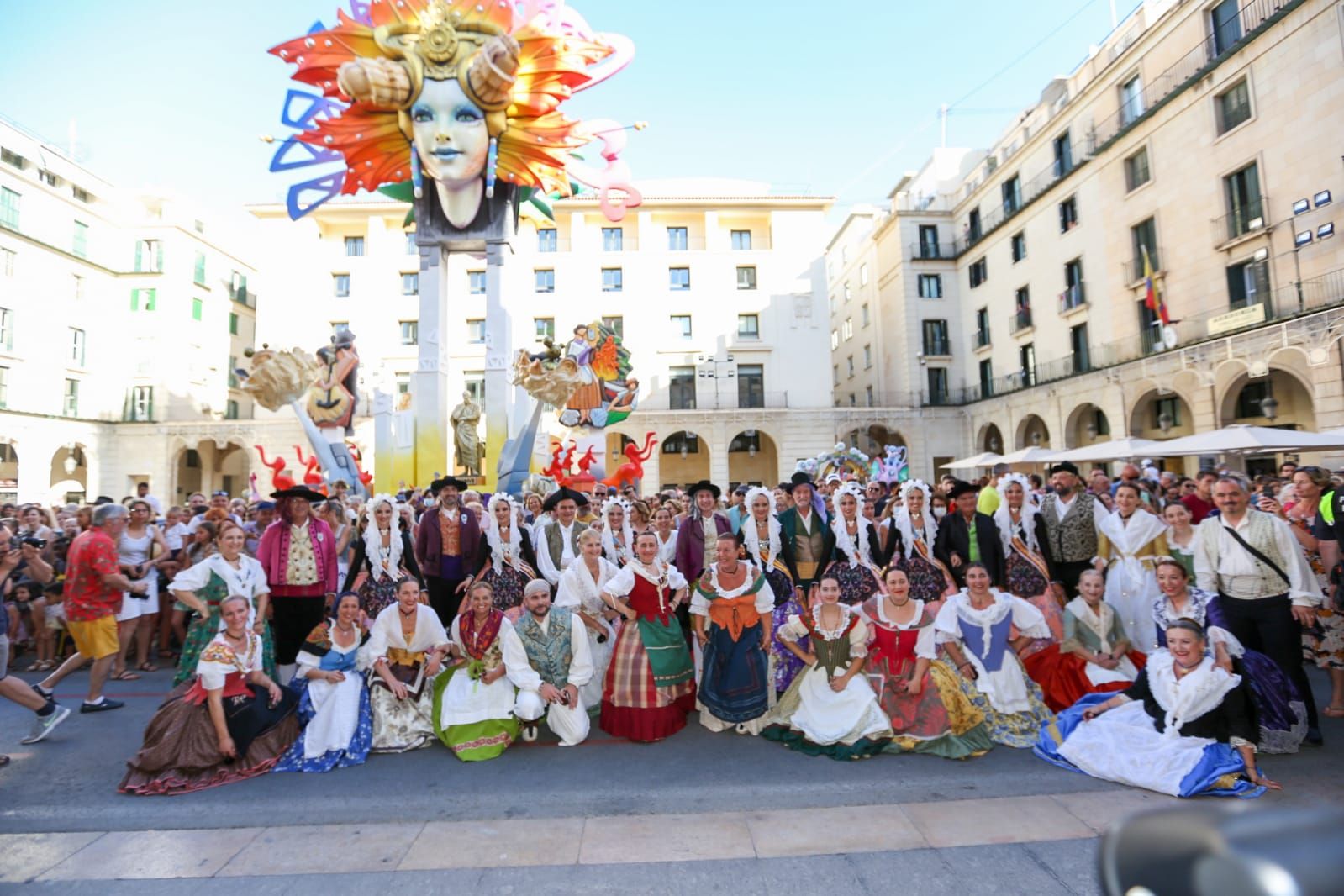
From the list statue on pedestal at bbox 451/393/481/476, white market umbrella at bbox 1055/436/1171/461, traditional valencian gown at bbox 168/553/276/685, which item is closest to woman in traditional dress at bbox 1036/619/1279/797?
traditional valencian gown at bbox 168/553/276/685

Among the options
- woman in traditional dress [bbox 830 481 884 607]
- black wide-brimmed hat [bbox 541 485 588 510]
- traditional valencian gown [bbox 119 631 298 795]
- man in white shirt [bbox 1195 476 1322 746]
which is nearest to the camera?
traditional valencian gown [bbox 119 631 298 795]

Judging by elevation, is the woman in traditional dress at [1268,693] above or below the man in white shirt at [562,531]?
below

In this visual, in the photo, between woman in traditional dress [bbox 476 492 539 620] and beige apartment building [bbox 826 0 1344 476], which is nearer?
woman in traditional dress [bbox 476 492 539 620]

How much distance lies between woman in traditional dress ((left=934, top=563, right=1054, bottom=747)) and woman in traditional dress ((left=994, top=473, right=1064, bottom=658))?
45cm

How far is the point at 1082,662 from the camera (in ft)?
18.1

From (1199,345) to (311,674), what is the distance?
72.7 feet

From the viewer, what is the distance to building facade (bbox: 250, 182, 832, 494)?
3134 cm

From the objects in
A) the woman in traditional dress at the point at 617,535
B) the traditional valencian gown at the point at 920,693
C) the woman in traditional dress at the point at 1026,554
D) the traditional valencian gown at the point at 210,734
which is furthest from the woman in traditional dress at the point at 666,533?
the traditional valencian gown at the point at 210,734

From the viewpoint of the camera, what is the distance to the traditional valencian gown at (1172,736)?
4.08 meters

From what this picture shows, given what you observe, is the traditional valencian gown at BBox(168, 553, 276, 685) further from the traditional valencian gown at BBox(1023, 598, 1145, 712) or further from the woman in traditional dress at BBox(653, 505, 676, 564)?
the traditional valencian gown at BBox(1023, 598, 1145, 712)

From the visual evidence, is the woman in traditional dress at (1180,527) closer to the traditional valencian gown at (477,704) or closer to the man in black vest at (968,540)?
the man in black vest at (968,540)

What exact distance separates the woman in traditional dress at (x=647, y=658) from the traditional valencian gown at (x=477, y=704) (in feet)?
2.64

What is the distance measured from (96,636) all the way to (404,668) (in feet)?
9.60

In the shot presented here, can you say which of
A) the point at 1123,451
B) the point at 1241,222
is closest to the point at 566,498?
the point at 1123,451
